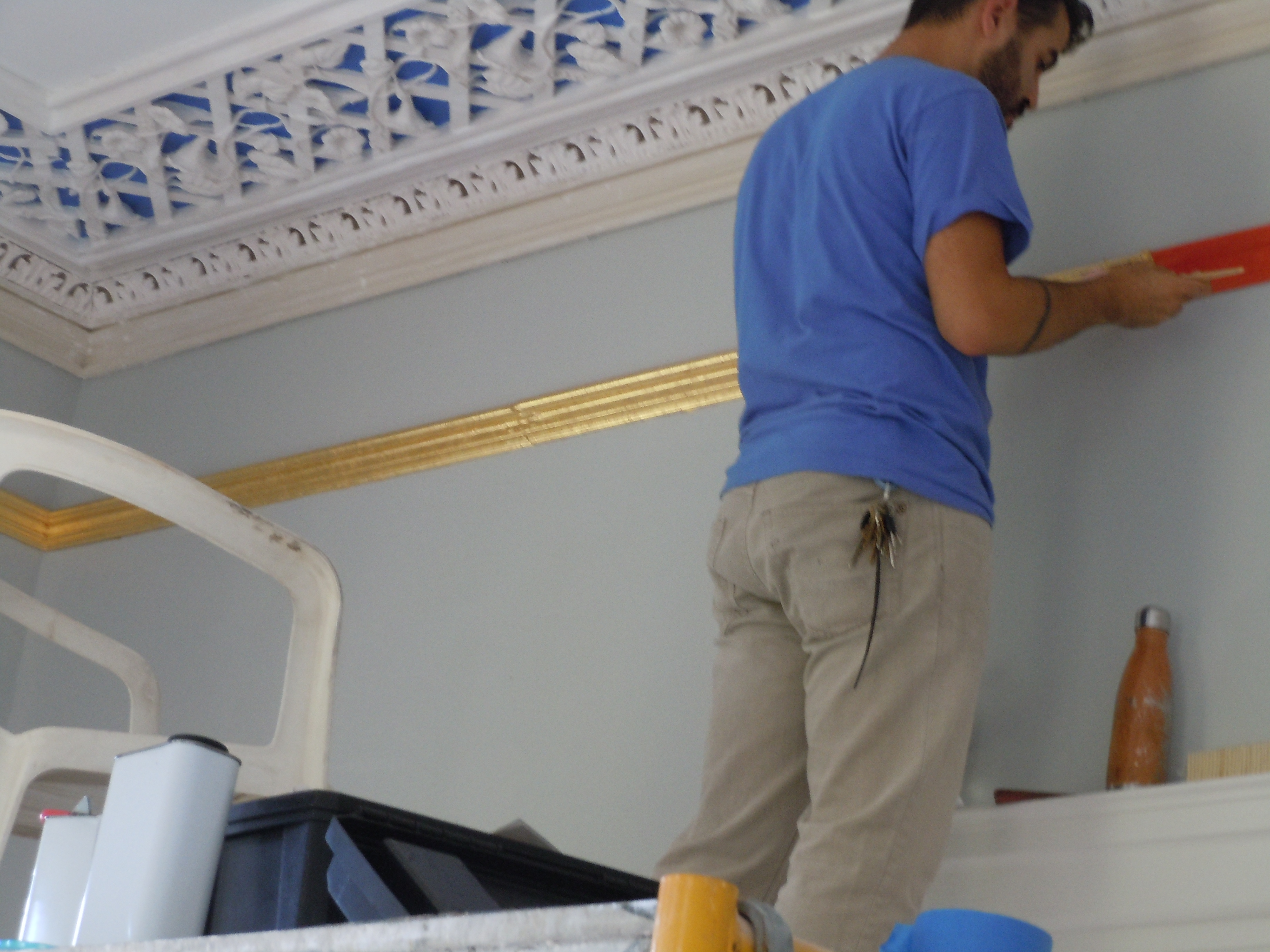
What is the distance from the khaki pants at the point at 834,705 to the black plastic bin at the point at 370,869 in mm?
365

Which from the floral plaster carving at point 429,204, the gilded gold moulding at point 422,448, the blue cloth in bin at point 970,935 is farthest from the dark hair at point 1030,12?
the blue cloth in bin at point 970,935

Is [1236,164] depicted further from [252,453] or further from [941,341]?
[252,453]

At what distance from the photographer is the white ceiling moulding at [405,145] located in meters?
2.69

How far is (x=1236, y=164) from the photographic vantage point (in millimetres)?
2299

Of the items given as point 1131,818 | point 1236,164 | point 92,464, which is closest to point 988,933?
point 92,464

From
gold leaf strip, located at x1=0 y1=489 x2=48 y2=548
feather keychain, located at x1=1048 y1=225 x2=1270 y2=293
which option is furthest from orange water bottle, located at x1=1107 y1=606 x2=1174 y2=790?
gold leaf strip, located at x1=0 y1=489 x2=48 y2=548

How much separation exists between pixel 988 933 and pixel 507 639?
203cm

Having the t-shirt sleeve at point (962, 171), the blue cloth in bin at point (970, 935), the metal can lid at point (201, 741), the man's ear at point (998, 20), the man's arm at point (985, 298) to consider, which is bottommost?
the blue cloth in bin at point (970, 935)

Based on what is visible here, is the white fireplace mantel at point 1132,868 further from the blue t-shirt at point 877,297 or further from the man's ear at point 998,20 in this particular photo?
the man's ear at point 998,20

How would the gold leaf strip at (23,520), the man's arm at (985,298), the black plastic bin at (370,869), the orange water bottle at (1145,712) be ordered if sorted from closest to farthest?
1. the black plastic bin at (370,869)
2. the man's arm at (985,298)
3. the orange water bottle at (1145,712)
4. the gold leaf strip at (23,520)

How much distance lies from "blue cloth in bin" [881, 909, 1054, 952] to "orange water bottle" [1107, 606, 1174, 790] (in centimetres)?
130

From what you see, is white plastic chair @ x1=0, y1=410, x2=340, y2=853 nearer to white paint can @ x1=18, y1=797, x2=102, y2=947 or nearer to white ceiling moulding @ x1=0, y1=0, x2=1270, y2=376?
white paint can @ x1=18, y1=797, x2=102, y2=947

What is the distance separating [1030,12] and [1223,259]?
484mm

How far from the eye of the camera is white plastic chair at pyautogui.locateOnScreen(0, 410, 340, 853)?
57.4 inches
